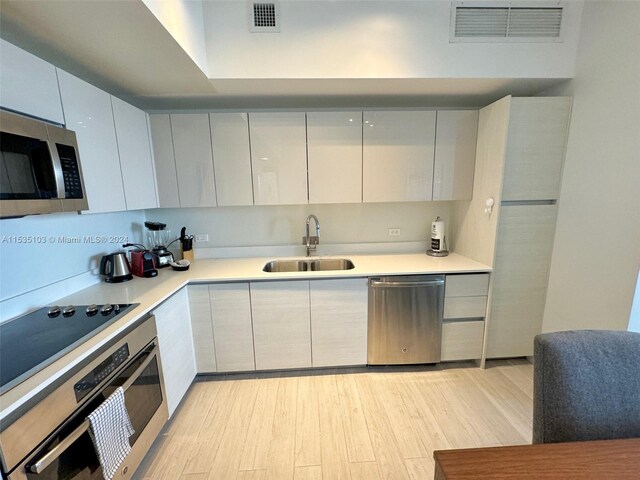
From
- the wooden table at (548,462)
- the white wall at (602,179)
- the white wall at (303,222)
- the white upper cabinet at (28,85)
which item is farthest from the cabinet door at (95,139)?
the white wall at (602,179)

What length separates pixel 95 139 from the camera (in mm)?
1482

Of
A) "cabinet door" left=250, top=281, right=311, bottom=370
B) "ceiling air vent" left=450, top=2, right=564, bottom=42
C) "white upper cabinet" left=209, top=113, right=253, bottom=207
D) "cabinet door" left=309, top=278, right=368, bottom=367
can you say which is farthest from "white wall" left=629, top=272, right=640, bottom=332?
"white upper cabinet" left=209, top=113, right=253, bottom=207

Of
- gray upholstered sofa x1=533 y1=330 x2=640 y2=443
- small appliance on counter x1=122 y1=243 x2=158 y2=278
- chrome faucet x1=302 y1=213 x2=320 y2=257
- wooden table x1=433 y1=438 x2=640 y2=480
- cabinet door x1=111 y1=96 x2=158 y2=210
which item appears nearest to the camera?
wooden table x1=433 y1=438 x2=640 y2=480

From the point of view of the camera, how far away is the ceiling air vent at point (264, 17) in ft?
5.38

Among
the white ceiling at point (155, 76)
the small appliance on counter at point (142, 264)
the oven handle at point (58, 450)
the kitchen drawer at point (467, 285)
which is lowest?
the oven handle at point (58, 450)

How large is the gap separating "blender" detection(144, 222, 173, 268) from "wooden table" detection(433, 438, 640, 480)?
221 centimetres

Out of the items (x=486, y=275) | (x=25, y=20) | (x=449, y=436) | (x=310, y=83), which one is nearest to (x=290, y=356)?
(x=449, y=436)

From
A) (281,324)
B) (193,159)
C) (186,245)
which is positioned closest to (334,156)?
(193,159)

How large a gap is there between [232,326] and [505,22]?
285cm

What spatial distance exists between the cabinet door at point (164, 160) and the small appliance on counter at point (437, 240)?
2279 millimetres

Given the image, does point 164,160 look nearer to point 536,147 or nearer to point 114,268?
point 114,268

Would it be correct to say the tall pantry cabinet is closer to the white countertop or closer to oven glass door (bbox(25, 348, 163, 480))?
the white countertop

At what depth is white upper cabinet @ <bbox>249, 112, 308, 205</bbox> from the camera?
2117mm

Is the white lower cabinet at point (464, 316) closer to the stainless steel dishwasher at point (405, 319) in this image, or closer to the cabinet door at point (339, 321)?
the stainless steel dishwasher at point (405, 319)
